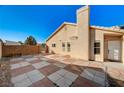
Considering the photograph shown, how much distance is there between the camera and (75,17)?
862 centimetres

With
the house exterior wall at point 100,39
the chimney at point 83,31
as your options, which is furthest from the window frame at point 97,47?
the chimney at point 83,31

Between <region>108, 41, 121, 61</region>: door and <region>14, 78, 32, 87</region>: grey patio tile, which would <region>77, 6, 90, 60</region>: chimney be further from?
<region>14, 78, 32, 87</region>: grey patio tile

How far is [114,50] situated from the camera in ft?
25.7

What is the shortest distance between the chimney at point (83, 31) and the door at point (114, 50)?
2320mm

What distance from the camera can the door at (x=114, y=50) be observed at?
755cm

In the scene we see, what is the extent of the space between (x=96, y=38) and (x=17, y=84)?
21.0 ft

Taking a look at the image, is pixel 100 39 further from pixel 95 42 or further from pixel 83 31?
pixel 83 31

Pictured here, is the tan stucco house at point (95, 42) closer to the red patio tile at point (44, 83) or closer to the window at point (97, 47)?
the window at point (97, 47)

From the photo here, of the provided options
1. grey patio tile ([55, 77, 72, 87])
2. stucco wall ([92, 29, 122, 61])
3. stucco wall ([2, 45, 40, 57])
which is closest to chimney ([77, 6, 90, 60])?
stucco wall ([92, 29, 122, 61])

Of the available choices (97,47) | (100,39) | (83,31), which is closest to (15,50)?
(83,31)
